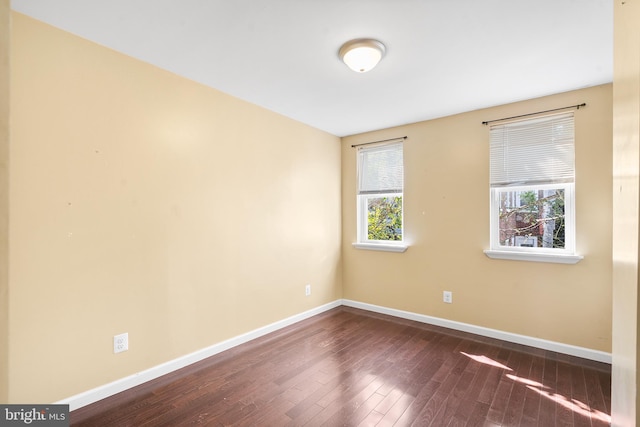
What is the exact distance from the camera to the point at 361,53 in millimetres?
2053

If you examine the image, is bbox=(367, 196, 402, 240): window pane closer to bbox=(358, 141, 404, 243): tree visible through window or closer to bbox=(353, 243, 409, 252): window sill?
bbox=(358, 141, 404, 243): tree visible through window

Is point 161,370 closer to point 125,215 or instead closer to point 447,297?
point 125,215

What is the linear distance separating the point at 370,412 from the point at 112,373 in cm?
182

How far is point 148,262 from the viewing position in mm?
2311

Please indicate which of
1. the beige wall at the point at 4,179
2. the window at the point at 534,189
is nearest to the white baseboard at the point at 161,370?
the beige wall at the point at 4,179

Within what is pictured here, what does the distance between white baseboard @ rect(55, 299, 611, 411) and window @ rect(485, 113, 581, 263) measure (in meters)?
0.82

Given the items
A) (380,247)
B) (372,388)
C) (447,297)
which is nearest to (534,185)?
(447,297)

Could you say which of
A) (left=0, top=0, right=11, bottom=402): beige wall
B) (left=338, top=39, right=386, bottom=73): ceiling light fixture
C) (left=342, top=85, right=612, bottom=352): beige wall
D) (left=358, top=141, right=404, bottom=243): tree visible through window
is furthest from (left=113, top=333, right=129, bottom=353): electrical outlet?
(left=358, top=141, right=404, bottom=243): tree visible through window

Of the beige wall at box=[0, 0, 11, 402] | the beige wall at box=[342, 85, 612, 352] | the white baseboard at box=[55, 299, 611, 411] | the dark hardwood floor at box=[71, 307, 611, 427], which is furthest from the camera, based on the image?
the beige wall at box=[342, 85, 612, 352]

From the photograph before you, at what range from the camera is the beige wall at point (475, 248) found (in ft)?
8.64

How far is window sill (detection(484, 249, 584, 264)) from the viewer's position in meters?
2.70

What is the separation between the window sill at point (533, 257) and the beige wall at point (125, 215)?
2.32m

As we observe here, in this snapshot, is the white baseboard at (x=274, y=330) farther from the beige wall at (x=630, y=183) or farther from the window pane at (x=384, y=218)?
the beige wall at (x=630, y=183)

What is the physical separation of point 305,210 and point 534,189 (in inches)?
97.8
